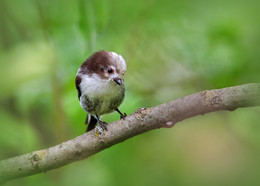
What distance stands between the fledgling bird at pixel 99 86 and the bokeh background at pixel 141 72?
38cm

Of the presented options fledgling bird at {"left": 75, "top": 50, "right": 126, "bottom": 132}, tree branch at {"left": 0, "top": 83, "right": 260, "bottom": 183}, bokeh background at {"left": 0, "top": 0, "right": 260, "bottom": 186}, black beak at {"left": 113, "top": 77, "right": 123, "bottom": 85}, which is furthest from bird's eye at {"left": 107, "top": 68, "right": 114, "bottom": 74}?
tree branch at {"left": 0, "top": 83, "right": 260, "bottom": 183}

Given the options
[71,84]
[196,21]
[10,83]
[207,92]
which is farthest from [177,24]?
[10,83]

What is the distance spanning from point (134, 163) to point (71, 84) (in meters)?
0.72

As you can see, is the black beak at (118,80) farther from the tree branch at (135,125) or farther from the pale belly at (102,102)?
the tree branch at (135,125)

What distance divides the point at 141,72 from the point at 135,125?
525mm

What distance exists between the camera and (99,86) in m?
3.20

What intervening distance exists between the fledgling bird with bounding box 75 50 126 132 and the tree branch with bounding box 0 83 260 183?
34.0 inches

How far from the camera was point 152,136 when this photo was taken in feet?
8.35

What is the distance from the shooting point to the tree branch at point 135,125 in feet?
5.30

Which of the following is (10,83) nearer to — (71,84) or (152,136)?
(71,84)

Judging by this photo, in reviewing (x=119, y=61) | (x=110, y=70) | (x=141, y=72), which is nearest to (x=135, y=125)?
(x=141, y=72)

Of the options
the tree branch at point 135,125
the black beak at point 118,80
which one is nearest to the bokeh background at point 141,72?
the tree branch at point 135,125

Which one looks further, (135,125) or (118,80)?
(118,80)

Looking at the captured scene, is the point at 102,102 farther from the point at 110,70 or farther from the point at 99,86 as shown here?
the point at 110,70
